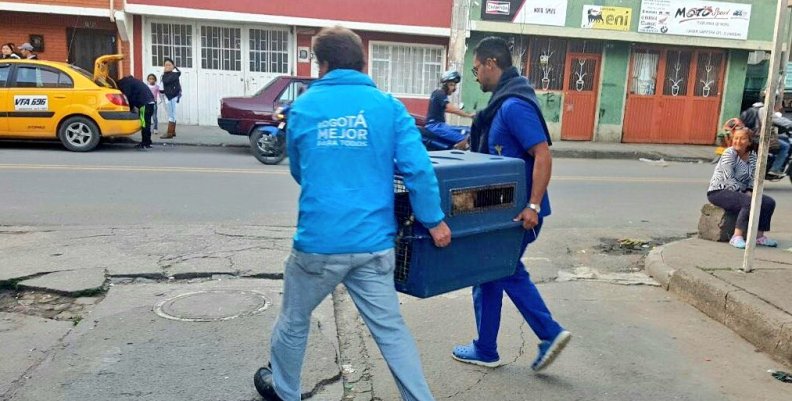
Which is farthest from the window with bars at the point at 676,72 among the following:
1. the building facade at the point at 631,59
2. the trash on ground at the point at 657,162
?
the trash on ground at the point at 657,162

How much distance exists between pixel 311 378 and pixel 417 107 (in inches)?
610

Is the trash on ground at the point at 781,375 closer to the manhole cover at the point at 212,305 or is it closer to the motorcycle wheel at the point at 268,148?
the manhole cover at the point at 212,305

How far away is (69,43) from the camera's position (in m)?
17.0

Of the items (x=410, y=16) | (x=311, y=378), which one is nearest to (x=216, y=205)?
(x=311, y=378)

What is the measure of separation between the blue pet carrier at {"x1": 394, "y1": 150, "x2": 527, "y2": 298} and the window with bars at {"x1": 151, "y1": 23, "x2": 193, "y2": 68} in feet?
50.8

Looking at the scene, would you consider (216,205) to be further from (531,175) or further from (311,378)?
(531,175)

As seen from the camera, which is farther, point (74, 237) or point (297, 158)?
point (74, 237)

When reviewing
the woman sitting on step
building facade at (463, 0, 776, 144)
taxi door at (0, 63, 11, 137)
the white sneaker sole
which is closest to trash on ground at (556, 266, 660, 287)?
the woman sitting on step

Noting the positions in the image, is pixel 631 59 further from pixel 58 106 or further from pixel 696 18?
pixel 58 106

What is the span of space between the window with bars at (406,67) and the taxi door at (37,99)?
323 inches

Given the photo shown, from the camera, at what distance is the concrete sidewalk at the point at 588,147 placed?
14.9 meters

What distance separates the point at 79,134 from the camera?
12.2 metres

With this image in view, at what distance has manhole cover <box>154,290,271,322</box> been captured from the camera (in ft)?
14.2

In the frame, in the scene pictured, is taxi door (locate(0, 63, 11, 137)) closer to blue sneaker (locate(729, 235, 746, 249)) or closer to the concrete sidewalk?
the concrete sidewalk
